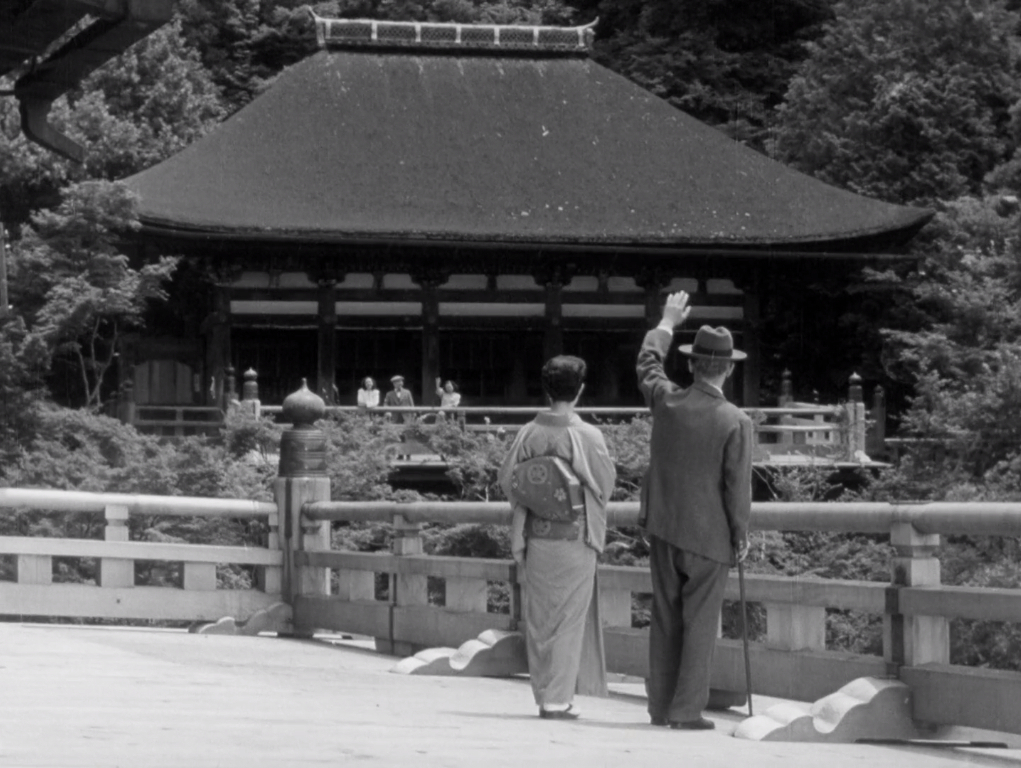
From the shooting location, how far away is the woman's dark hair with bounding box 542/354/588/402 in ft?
24.9

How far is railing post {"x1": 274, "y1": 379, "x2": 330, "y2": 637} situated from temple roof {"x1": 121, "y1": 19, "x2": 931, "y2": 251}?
45.7 feet

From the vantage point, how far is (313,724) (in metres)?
6.79

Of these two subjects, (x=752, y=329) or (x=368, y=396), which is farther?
(x=752, y=329)

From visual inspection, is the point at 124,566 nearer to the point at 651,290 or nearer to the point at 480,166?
the point at 651,290

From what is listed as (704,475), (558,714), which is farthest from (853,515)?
(558,714)

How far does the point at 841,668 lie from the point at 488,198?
70.4 ft

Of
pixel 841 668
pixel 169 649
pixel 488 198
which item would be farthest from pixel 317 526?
pixel 488 198

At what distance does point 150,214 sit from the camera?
85.9 ft

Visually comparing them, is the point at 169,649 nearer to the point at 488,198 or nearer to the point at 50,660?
the point at 50,660

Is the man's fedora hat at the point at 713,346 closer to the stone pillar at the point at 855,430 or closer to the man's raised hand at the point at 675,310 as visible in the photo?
the man's raised hand at the point at 675,310

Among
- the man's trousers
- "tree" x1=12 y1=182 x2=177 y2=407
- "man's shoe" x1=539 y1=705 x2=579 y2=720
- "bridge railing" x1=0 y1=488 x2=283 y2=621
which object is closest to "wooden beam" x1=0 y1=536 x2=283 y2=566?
"bridge railing" x1=0 y1=488 x2=283 y2=621

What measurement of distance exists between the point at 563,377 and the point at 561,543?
644mm

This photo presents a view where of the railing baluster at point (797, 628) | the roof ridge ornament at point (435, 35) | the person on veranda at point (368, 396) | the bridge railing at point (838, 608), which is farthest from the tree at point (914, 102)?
the railing baluster at point (797, 628)

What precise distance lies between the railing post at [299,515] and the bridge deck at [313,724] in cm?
277
